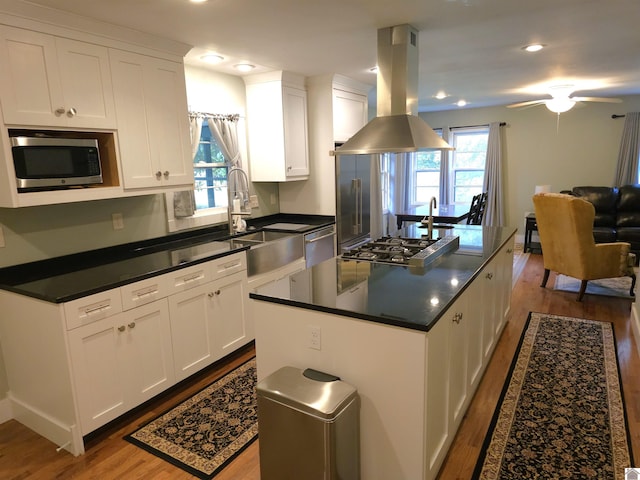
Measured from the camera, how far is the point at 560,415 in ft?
8.20

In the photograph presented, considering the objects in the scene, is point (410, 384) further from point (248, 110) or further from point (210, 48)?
point (248, 110)

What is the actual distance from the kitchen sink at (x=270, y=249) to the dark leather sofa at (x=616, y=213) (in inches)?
179

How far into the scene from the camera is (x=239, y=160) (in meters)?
4.11

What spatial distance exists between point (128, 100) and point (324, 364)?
212 cm

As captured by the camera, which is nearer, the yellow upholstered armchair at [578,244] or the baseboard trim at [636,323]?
the baseboard trim at [636,323]

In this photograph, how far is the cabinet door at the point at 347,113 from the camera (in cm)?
438

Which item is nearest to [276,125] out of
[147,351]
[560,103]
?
[147,351]

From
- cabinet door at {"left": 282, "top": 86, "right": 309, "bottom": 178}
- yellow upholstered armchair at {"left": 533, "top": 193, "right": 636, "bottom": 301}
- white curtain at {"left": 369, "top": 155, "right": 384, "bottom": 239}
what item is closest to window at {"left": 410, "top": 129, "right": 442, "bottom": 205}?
white curtain at {"left": 369, "top": 155, "right": 384, "bottom": 239}

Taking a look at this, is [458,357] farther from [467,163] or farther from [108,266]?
[467,163]

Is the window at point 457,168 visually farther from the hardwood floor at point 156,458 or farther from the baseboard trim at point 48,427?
the baseboard trim at point 48,427

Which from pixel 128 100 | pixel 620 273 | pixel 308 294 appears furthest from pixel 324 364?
pixel 620 273

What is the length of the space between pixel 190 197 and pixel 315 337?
2179 mm

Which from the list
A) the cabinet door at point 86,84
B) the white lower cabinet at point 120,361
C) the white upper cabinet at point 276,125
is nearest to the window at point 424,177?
the white upper cabinet at point 276,125

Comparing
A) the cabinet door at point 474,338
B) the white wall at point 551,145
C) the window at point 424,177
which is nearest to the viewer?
the cabinet door at point 474,338
